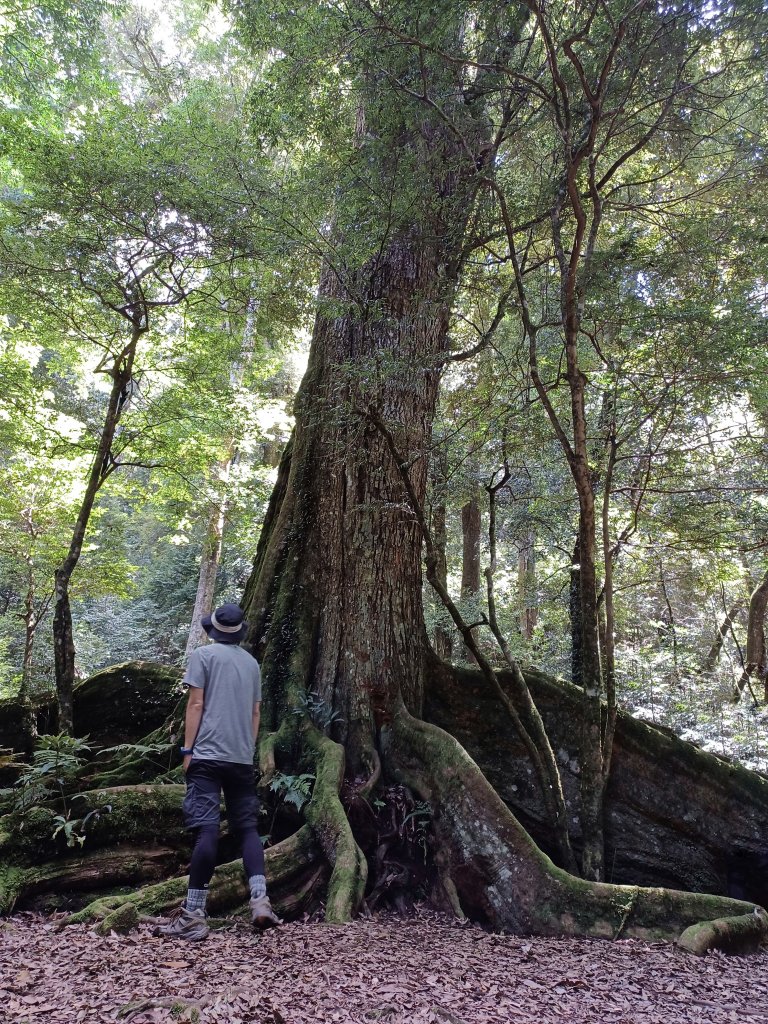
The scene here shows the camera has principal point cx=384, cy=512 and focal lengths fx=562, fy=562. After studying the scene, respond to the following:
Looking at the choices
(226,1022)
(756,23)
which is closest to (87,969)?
(226,1022)

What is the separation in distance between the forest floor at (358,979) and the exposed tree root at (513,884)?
0.60 ft

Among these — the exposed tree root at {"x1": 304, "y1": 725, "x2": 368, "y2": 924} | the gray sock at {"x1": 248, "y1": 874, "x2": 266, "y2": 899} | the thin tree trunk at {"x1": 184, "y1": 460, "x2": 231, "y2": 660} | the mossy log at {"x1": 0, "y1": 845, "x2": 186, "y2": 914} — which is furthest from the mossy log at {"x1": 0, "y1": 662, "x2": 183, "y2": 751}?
the thin tree trunk at {"x1": 184, "y1": 460, "x2": 231, "y2": 660}

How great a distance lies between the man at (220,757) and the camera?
11.7 feet

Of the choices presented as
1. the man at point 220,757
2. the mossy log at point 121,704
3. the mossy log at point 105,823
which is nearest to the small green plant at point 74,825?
the mossy log at point 105,823

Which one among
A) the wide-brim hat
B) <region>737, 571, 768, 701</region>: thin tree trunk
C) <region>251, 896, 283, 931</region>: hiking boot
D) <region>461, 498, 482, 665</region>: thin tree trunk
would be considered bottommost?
<region>251, 896, 283, 931</region>: hiking boot

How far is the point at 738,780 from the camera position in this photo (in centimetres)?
562

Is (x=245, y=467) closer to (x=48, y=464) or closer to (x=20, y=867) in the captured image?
(x=48, y=464)

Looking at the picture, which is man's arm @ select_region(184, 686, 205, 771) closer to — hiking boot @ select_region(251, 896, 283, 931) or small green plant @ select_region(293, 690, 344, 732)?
hiking boot @ select_region(251, 896, 283, 931)

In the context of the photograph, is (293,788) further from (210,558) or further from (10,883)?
(210,558)

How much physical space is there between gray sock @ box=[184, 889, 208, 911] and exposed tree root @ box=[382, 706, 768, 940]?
6.43 ft

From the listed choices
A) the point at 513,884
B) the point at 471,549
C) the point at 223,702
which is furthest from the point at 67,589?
the point at 471,549

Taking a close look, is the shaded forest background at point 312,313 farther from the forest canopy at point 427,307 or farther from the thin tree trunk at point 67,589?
the thin tree trunk at point 67,589

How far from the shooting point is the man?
355 cm

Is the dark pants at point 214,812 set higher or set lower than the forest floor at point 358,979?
higher
